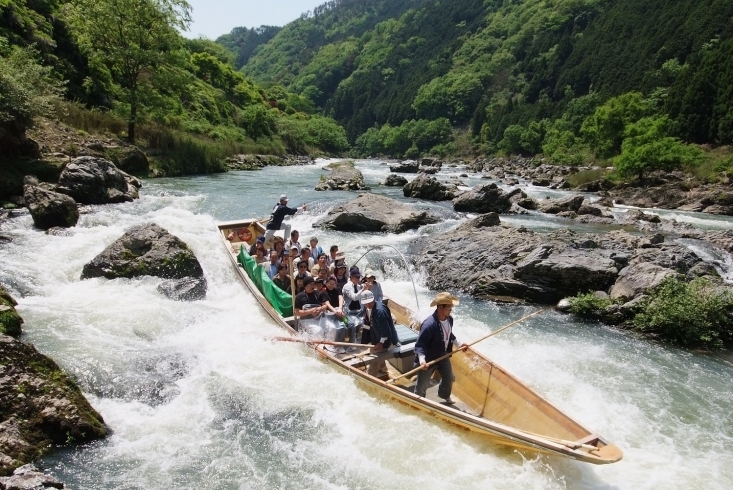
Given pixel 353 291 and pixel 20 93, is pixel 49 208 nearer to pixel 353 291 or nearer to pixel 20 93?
pixel 20 93

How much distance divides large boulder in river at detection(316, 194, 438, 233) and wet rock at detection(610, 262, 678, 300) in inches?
364

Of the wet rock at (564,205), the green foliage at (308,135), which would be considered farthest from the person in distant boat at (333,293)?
the green foliage at (308,135)

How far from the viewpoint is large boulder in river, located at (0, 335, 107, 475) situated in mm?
6207

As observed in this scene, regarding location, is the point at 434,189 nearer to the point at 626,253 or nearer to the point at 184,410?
the point at 626,253

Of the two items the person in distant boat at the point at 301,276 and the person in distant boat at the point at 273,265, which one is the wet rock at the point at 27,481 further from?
the person in distant boat at the point at 273,265

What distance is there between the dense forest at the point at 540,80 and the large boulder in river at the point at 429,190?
1414 cm

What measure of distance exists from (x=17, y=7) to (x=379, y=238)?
1086 inches

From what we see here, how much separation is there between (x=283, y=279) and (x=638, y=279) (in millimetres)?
8946

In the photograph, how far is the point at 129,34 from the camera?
32.5 meters

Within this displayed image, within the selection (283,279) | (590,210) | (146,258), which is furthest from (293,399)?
(590,210)

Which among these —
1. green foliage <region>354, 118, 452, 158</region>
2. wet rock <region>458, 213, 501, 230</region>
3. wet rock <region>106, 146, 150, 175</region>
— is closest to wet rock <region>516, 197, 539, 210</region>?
wet rock <region>458, 213, 501, 230</region>

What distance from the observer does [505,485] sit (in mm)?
6535

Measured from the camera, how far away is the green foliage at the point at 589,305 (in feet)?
41.3

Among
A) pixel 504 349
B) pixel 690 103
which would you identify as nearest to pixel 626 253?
pixel 504 349
